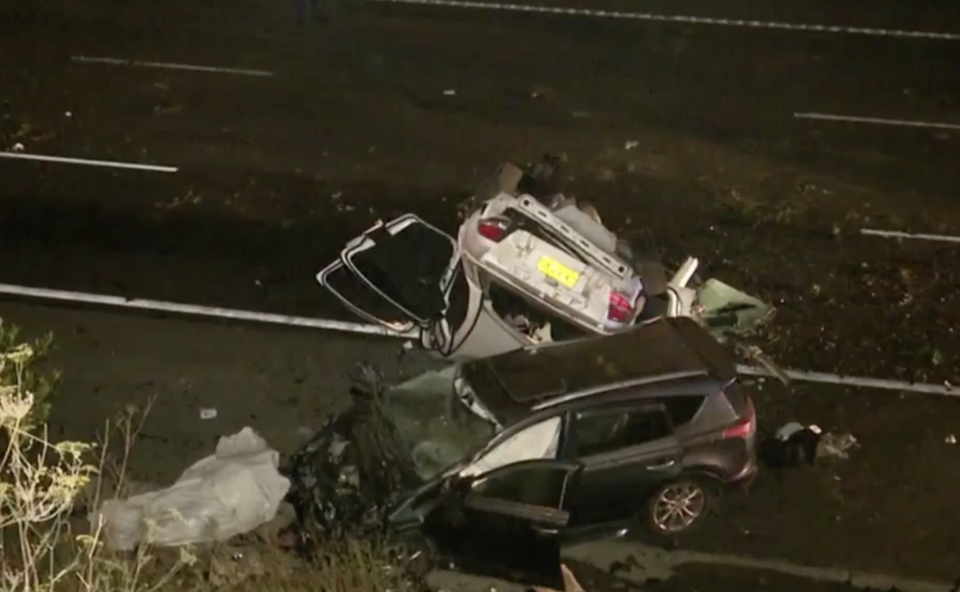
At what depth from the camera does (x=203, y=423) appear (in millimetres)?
10625

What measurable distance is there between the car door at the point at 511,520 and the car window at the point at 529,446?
8cm

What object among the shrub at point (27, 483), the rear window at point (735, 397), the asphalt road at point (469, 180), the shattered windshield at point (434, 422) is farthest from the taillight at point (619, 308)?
the shrub at point (27, 483)

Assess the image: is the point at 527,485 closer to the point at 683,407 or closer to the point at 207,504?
the point at 683,407

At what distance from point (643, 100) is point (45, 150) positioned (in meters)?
7.59

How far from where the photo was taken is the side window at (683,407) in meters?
8.84

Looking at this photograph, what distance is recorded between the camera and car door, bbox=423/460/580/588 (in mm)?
8609

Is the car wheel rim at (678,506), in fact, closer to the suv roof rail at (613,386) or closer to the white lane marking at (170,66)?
the suv roof rail at (613,386)

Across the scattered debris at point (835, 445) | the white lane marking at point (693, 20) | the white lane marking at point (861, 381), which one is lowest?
the scattered debris at point (835, 445)

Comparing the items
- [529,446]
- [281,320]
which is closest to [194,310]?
[281,320]

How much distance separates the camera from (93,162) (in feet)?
45.7

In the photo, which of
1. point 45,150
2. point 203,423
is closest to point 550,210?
point 203,423

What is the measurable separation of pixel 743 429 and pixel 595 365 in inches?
49.6

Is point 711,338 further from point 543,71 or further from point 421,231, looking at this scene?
point 543,71

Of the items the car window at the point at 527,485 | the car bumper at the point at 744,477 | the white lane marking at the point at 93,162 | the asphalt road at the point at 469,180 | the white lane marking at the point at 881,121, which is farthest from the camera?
the white lane marking at the point at 881,121
